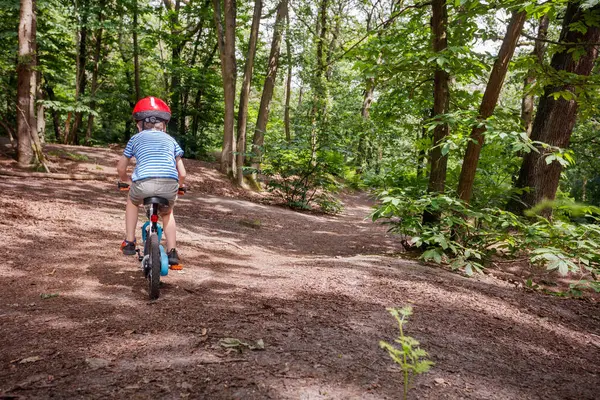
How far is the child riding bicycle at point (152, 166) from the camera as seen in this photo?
3.38m

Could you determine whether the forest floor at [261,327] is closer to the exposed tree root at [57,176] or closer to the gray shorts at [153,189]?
the gray shorts at [153,189]

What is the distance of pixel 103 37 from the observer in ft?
58.5

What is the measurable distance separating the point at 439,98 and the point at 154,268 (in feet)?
16.0

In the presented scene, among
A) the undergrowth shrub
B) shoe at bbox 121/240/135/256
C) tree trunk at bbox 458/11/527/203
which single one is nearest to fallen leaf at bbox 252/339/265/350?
shoe at bbox 121/240/135/256

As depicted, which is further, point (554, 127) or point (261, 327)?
point (554, 127)

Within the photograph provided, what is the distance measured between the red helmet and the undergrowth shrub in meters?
2.78

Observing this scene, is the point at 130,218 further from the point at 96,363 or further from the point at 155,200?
the point at 96,363

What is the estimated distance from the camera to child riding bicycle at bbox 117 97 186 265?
338 cm

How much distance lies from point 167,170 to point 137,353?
5.83ft

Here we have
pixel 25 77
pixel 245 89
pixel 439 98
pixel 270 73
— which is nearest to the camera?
pixel 439 98

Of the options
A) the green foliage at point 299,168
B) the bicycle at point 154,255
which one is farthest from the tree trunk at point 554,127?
the bicycle at point 154,255

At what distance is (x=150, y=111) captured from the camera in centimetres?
362

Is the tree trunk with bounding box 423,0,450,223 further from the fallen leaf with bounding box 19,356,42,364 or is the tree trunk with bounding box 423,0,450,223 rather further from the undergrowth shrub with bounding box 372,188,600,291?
the fallen leaf with bounding box 19,356,42,364

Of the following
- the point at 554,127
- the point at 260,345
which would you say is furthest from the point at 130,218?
the point at 554,127
